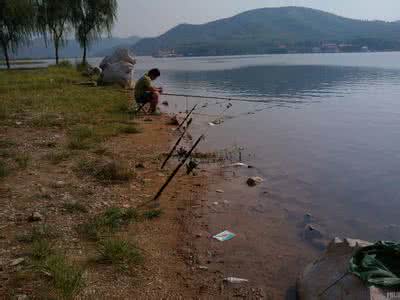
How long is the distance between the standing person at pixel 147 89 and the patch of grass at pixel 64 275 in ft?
40.8

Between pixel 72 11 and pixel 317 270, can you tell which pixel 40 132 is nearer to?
pixel 317 270

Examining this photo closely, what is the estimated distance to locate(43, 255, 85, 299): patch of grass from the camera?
420cm

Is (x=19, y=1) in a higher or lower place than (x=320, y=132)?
higher

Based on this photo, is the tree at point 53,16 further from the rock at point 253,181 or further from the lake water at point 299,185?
the rock at point 253,181

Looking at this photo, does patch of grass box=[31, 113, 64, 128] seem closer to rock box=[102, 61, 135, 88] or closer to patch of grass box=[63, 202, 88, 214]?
patch of grass box=[63, 202, 88, 214]

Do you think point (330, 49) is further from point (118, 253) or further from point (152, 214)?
point (118, 253)

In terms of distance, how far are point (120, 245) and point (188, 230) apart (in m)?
1.62

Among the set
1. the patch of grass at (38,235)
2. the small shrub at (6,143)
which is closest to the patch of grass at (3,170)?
the small shrub at (6,143)

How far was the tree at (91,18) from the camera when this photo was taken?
4384 centimetres

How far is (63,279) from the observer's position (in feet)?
14.1

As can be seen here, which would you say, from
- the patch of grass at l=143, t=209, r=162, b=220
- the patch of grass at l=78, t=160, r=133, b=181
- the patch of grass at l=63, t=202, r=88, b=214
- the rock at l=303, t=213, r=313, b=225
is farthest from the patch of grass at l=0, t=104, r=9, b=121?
the rock at l=303, t=213, r=313, b=225

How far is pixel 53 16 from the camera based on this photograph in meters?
43.6

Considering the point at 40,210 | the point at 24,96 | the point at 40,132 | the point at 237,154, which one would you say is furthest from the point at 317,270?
the point at 24,96

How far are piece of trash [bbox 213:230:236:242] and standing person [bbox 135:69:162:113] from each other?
11.0m
